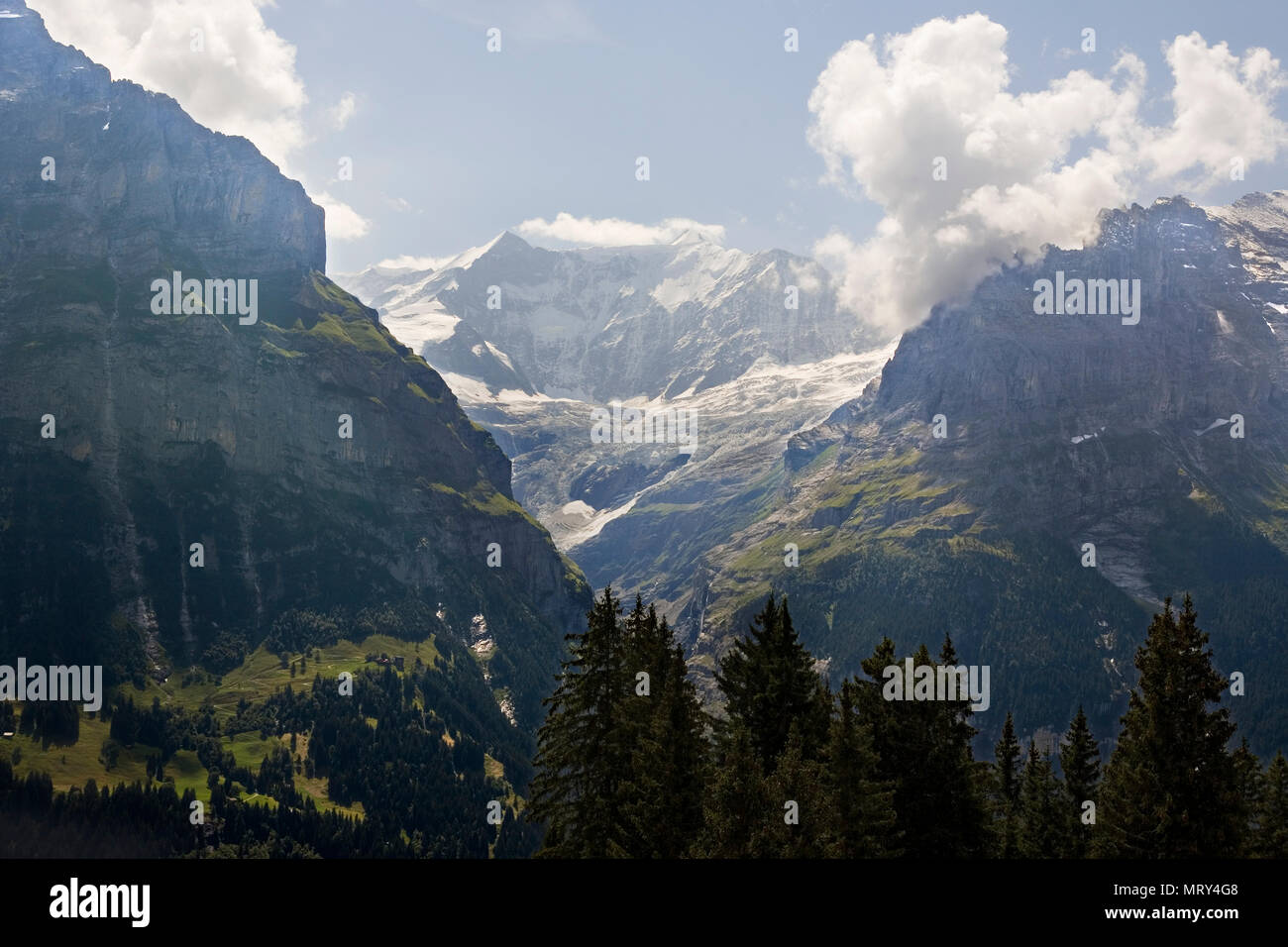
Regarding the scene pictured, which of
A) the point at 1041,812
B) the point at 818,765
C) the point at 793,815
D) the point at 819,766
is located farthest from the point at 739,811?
the point at 1041,812

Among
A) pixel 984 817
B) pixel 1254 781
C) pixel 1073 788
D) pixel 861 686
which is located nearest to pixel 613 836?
pixel 861 686

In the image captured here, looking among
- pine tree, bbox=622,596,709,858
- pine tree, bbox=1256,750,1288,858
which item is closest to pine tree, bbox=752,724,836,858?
pine tree, bbox=622,596,709,858

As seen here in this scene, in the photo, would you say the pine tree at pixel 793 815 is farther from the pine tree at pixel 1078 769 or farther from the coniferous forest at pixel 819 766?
the pine tree at pixel 1078 769

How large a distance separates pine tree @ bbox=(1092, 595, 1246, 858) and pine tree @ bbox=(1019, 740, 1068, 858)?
2665cm

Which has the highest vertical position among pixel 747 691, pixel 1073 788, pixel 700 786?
pixel 747 691

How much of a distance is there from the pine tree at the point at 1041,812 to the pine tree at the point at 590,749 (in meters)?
32.9

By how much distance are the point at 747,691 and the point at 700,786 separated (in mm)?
8545

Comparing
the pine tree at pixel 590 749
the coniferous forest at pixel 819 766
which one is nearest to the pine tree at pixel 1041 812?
the coniferous forest at pixel 819 766

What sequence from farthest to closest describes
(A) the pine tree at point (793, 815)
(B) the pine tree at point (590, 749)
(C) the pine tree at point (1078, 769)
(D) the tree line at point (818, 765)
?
(C) the pine tree at point (1078, 769)
(B) the pine tree at point (590, 749)
(D) the tree line at point (818, 765)
(A) the pine tree at point (793, 815)

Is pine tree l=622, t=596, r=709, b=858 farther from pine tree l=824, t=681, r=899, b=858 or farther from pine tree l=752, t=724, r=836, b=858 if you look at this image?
pine tree l=824, t=681, r=899, b=858

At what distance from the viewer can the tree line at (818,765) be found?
44.8 metres

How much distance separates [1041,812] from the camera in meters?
81.6
